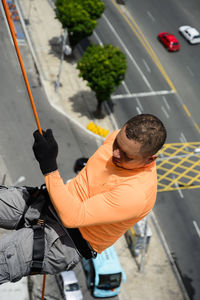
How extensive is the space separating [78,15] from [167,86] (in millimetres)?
12924

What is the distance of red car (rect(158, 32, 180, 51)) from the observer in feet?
196

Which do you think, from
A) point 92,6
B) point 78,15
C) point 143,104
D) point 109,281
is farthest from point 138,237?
point 92,6

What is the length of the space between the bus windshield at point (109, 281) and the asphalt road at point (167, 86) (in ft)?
21.0

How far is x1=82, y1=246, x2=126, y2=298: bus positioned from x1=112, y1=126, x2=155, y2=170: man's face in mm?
25533

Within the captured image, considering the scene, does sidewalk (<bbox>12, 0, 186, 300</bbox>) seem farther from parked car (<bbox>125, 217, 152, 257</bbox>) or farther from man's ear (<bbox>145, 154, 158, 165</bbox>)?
man's ear (<bbox>145, 154, 158, 165</bbox>)

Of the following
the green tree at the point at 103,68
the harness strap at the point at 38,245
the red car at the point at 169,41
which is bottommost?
the red car at the point at 169,41

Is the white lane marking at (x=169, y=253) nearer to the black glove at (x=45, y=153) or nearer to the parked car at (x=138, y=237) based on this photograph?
the parked car at (x=138, y=237)

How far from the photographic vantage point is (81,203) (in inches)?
412

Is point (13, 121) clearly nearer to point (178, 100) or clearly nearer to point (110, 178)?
point (178, 100)

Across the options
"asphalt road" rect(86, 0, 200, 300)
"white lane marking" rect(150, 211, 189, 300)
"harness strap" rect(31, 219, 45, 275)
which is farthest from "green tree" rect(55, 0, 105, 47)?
"harness strap" rect(31, 219, 45, 275)

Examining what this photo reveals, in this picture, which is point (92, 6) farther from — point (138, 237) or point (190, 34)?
point (138, 237)

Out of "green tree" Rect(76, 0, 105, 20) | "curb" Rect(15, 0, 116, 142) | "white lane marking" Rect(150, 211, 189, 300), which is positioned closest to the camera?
"white lane marking" Rect(150, 211, 189, 300)

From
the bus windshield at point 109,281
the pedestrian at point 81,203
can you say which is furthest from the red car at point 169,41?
the pedestrian at point 81,203

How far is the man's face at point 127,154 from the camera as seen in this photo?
9.98m
